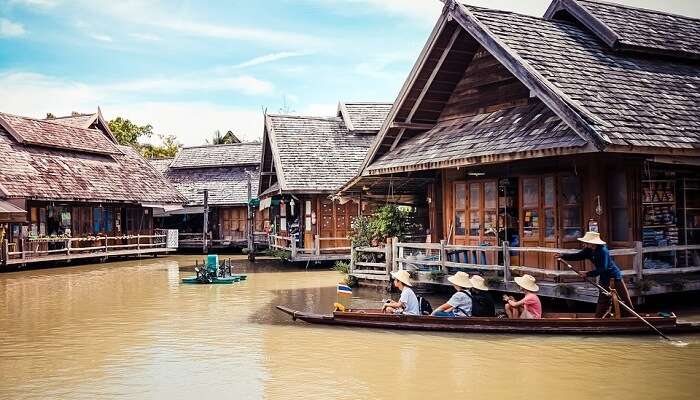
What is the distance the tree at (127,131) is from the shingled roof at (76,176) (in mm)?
20241

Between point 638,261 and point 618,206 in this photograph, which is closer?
point 638,261

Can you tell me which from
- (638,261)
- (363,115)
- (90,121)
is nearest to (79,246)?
(90,121)

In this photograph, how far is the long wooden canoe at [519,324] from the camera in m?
10.5

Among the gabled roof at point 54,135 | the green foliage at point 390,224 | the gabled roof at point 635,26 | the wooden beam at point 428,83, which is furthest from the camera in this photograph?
the gabled roof at point 54,135

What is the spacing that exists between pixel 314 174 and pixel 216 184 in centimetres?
1351

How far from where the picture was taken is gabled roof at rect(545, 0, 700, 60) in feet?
49.8

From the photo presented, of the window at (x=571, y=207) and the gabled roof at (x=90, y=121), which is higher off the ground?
the gabled roof at (x=90, y=121)

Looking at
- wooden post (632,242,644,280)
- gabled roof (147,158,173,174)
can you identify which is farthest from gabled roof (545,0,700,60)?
gabled roof (147,158,173,174)

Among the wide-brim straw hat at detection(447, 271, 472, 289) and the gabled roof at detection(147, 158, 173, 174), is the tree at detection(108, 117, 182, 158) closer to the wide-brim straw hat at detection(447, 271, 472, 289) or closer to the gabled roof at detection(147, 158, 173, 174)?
the gabled roof at detection(147, 158, 173, 174)

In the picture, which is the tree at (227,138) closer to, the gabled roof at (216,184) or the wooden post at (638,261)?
the gabled roof at (216,184)

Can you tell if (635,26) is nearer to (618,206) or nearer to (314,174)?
(618,206)

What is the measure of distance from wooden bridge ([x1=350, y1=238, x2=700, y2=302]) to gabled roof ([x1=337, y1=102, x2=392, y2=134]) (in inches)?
460

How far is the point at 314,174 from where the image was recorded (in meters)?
26.4

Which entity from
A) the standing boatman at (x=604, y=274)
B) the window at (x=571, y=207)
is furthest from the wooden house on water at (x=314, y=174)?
the standing boatman at (x=604, y=274)
